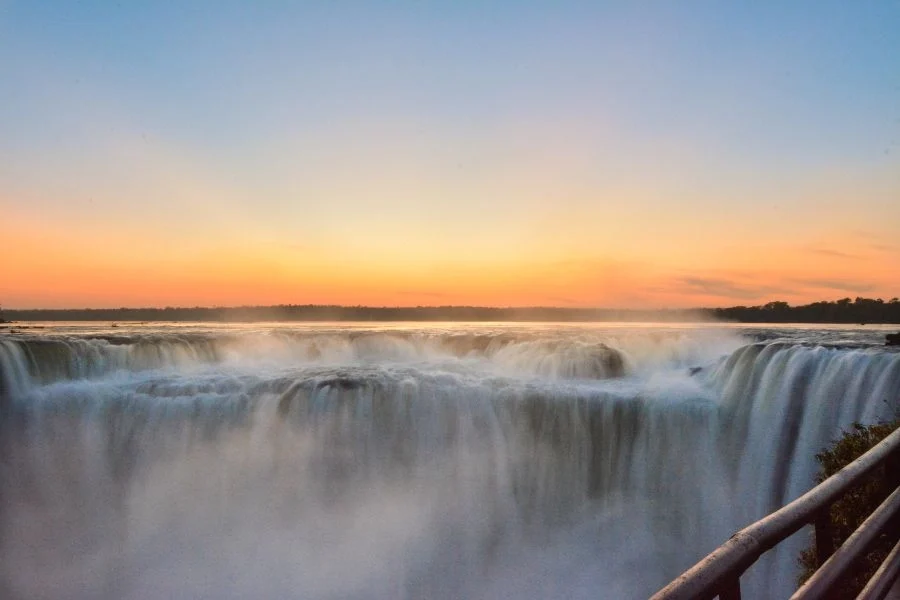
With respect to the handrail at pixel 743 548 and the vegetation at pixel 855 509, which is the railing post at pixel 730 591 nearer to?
the handrail at pixel 743 548

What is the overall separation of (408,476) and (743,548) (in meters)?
15.0

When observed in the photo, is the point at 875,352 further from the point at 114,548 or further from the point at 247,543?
the point at 114,548

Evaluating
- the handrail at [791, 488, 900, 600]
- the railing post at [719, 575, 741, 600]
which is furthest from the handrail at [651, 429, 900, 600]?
the handrail at [791, 488, 900, 600]

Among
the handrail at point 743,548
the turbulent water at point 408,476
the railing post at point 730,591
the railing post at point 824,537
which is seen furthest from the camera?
the turbulent water at point 408,476

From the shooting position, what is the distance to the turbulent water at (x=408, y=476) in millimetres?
13430

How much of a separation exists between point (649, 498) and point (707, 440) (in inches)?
74.2

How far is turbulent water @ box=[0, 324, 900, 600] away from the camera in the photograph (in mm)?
13430

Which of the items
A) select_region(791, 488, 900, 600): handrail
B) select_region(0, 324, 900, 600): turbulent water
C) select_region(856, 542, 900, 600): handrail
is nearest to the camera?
select_region(791, 488, 900, 600): handrail

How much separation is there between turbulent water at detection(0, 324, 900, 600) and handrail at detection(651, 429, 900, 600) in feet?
34.5

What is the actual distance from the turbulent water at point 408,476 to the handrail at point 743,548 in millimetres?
10526

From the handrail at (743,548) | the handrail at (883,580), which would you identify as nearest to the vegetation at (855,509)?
the handrail at (883,580)

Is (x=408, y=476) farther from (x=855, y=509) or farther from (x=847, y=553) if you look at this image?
(x=847, y=553)

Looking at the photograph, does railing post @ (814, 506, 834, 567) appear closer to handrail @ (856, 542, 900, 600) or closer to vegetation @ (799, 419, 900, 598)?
handrail @ (856, 542, 900, 600)

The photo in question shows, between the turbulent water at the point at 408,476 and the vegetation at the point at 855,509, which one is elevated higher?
the vegetation at the point at 855,509
